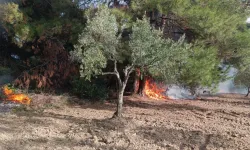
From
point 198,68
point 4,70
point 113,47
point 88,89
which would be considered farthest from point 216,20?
point 4,70

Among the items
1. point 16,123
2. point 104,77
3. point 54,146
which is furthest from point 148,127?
point 104,77

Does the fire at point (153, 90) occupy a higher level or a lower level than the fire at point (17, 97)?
higher

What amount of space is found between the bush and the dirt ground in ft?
6.10

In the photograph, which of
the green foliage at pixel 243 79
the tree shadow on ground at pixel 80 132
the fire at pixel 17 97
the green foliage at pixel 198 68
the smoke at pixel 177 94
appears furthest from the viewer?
the green foliage at pixel 243 79

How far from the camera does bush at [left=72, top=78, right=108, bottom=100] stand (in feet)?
34.1

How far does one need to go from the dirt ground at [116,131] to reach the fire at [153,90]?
395 cm

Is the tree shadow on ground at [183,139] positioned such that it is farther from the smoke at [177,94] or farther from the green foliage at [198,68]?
the smoke at [177,94]

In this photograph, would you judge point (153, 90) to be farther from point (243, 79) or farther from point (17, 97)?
point (17, 97)

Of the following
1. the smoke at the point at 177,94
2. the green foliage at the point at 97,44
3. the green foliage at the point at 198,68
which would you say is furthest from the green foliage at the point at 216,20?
the smoke at the point at 177,94

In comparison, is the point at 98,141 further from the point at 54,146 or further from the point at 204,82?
the point at 204,82

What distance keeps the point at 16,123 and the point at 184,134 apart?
12.5 feet

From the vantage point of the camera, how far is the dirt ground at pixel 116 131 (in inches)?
200

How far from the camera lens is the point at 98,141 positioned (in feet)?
17.3

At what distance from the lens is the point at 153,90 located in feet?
42.6
